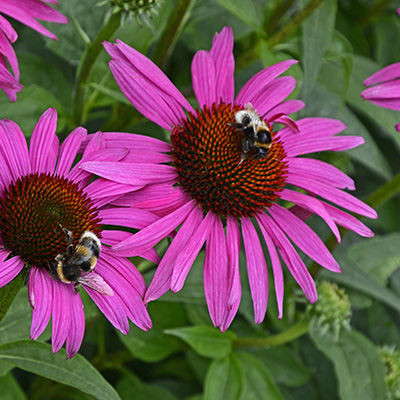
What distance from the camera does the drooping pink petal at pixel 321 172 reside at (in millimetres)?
925

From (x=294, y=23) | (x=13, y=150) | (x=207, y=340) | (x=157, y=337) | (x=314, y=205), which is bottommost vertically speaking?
(x=157, y=337)

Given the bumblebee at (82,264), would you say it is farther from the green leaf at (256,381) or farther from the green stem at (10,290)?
the green leaf at (256,381)

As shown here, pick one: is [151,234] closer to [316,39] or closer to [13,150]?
[13,150]

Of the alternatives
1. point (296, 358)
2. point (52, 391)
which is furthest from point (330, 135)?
point (52, 391)

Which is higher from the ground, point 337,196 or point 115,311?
point 337,196

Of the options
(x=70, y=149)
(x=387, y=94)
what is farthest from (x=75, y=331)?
(x=387, y=94)

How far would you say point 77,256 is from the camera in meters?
0.70

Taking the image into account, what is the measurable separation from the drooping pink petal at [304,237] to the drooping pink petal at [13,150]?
1.20 feet

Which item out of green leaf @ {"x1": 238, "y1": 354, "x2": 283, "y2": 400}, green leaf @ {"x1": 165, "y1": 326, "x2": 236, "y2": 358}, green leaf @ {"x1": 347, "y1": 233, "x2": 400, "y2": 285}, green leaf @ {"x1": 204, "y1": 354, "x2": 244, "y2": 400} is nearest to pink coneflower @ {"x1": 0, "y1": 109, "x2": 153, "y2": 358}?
green leaf @ {"x1": 165, "y1": 326, "x2": 236, "y2": 358}

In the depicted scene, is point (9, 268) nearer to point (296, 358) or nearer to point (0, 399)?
point (0, 399)

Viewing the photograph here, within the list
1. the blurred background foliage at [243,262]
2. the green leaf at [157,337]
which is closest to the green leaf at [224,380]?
the blurred background foliage at [243,262]

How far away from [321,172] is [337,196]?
50 mm

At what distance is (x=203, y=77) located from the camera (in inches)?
35.7

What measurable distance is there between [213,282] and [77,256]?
0.66 ft
